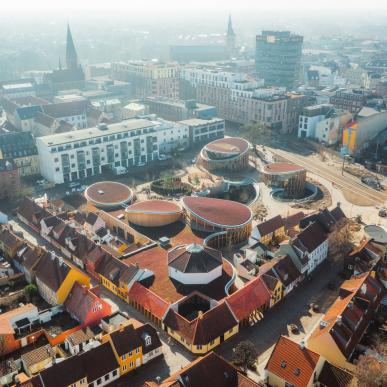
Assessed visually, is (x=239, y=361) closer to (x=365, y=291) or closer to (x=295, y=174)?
(x=365, y=291)

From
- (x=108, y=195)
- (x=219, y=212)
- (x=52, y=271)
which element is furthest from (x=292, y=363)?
(x=108, y=195)

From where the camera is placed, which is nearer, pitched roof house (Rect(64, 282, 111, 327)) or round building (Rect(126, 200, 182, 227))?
pitched roof house (Rect(64, 282, 111, 327))

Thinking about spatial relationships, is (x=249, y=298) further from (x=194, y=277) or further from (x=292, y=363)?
(x=292, y=363)

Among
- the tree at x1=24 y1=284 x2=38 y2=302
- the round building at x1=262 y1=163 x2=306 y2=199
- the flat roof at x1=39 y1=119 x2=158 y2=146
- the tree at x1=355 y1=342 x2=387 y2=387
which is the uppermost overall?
the flat roof at x1=39 y1=119 x2=158 y2=146

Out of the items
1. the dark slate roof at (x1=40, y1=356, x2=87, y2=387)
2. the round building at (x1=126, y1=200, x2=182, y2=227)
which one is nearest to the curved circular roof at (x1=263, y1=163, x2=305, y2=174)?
the round building at (x1=126, y1=200, x2=182, y2=227)

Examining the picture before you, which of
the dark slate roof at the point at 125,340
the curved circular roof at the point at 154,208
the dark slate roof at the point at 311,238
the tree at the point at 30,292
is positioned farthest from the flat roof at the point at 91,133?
the dark slate roof at the point at 125,340

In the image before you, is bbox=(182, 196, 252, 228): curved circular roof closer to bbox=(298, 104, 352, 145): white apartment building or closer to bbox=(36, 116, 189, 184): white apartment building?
bbox=(36, 116, 189, 184): white apartment building
